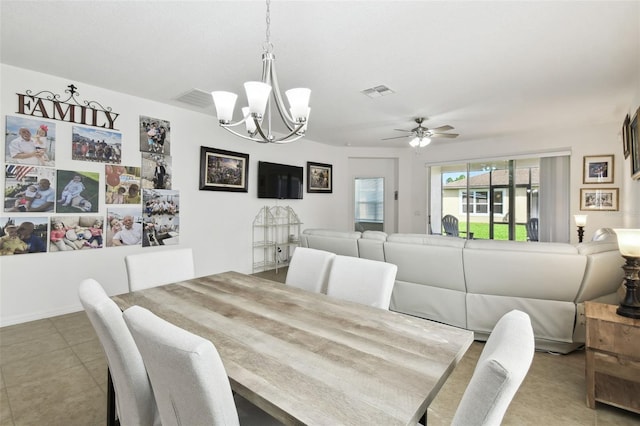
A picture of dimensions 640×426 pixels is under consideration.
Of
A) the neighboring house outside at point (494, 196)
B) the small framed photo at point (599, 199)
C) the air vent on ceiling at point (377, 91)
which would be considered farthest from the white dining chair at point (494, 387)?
the neighboring house outside at point (494, 196)

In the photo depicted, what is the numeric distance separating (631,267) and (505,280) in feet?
2.56

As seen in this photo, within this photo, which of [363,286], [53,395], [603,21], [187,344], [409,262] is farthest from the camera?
Result: [409,262]

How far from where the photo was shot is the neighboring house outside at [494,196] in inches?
227

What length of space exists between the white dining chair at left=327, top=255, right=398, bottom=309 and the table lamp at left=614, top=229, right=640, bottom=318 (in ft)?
4.70

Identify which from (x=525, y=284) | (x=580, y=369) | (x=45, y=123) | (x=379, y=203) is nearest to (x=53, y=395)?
(x=45, y=123)

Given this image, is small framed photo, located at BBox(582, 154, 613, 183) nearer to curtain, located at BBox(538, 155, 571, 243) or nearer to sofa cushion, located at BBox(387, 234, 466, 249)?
curtain, located at BBox(538, 155, 571, 243)

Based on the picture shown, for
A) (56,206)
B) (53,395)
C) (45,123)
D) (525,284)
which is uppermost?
(45,123)

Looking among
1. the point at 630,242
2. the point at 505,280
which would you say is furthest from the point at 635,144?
the point at 505,280

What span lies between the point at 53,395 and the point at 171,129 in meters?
3.16

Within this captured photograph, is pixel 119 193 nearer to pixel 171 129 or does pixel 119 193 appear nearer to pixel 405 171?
pixel 171 129

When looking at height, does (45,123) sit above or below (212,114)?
below

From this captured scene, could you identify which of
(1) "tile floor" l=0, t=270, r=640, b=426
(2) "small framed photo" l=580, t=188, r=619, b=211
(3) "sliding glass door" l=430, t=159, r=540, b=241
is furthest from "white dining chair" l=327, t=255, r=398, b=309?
(3) "sliding glass door" l=430, t=159, r=540, b=241

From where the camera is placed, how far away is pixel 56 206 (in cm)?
Result: 313

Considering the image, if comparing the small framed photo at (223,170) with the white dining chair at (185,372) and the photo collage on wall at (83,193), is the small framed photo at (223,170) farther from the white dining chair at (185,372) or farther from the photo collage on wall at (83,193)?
the white dining chair at (185,372)
